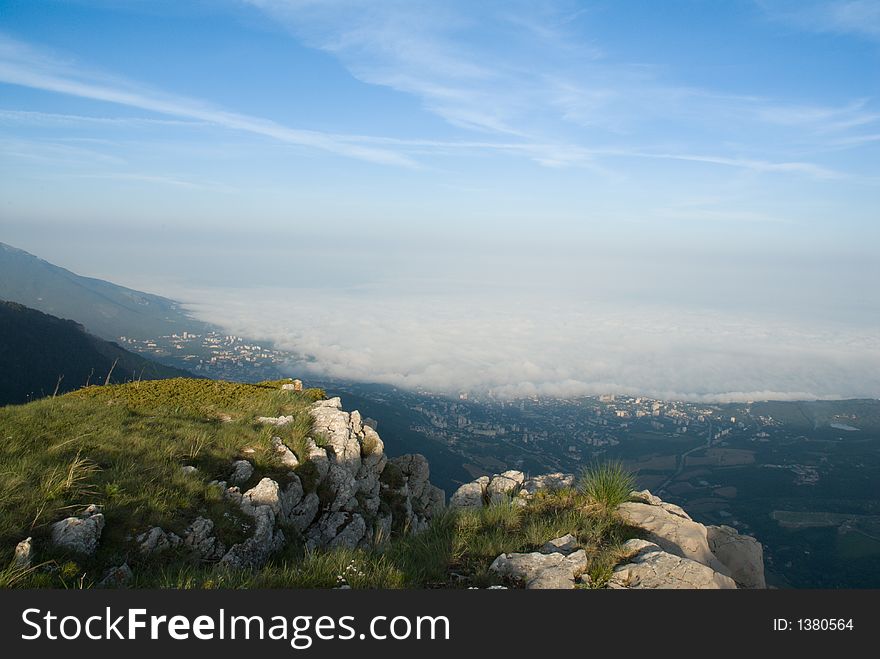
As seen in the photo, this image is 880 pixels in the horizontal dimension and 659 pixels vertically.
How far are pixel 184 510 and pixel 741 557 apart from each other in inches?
440

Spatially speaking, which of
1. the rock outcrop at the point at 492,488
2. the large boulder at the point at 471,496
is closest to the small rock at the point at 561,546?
the rock outcrop at the point at 492,488

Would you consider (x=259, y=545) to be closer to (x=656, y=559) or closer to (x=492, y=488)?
(x=656, y=559)

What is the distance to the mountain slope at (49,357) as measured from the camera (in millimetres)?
93312

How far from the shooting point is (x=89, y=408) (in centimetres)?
1317

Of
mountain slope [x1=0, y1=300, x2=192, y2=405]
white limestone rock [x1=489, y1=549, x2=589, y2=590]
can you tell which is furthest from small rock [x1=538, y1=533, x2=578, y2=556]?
mountain slope [x1=0, y1=300, x2=192, y2=405]

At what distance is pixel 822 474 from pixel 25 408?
185m

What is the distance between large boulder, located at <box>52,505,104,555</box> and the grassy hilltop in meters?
0.13

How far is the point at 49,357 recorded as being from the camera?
106062 mm

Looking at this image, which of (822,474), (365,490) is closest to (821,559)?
(822,474)

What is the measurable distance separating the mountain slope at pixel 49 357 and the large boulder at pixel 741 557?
315 feet

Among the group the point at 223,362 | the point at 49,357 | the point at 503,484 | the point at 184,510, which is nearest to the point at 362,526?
the point at 503,484

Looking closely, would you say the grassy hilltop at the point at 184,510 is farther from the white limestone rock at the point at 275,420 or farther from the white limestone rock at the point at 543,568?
the white limestone rock at the point at 275,420

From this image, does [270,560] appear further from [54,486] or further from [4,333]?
[4,333]

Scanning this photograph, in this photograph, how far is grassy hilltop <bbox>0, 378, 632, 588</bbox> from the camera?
662 cm
